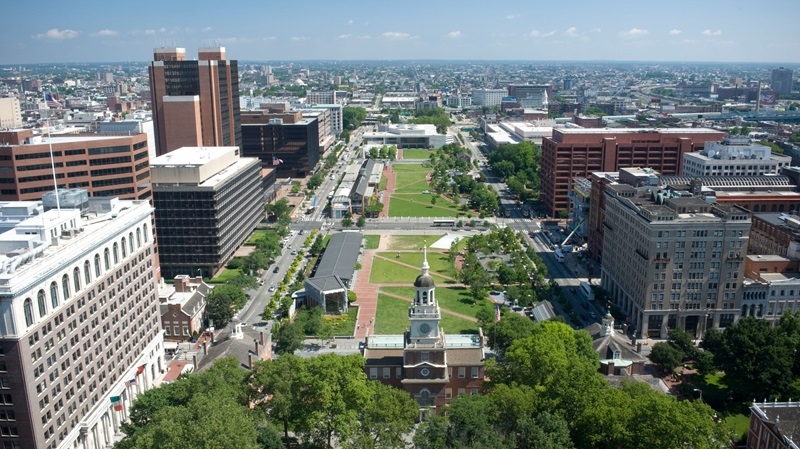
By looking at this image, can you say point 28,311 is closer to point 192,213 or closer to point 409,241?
point 192,213

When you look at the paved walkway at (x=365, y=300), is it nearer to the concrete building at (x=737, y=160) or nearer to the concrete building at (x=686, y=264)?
the concrete building at (x=686, y=264)

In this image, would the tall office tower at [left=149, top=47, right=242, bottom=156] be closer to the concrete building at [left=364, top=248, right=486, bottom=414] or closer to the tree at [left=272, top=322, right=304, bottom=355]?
the tree at [left=272, top=322, right=304, bottom=355]

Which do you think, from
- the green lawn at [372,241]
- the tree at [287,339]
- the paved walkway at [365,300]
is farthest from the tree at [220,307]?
the green lawn at [372,241]

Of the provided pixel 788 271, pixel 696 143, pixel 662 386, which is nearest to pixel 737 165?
pixel 696 143

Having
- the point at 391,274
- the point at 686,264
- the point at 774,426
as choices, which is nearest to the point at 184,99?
the point at 391,274

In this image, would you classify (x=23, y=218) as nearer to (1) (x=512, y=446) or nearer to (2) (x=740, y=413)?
(1) (x=512, y=446)
